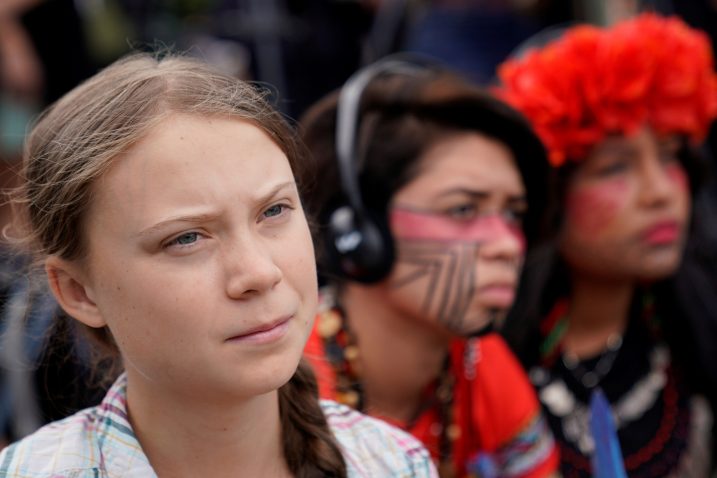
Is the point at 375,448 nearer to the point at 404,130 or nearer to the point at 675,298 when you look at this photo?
the point at 404,130

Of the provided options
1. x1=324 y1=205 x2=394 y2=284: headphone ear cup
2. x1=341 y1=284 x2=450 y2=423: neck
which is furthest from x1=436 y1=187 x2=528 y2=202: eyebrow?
x1=341 y1=284 x2=450 y2=423: neck

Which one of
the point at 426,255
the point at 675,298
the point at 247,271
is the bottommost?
the point at 675,298

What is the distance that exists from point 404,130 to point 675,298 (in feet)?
3.17

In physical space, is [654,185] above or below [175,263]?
below

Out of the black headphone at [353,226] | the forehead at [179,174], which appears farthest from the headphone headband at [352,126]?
the forehead at [179,174]

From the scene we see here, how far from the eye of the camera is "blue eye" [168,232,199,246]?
114cm

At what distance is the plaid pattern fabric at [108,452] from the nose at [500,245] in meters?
0.56

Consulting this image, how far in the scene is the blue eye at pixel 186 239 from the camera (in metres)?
1.14

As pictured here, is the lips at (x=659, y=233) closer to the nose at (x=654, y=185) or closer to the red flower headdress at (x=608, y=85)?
the nose at (x=654, y=185)

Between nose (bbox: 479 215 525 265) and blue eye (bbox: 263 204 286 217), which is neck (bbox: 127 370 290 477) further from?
nose (bbox: 479 215 525 265)

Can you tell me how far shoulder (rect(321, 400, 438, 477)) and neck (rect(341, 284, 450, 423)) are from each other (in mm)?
503

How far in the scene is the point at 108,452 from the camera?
1236 millimetres

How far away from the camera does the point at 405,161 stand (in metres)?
1.96

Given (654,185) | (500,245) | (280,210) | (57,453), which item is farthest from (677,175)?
(57,453)
